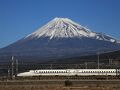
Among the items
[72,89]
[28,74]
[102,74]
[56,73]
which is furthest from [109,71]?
[72,89]

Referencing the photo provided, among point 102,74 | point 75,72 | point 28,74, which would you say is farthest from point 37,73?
point 102,74

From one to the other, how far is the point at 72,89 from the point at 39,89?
4.55 metres

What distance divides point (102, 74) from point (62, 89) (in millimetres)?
50844

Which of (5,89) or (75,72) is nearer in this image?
(5,89)

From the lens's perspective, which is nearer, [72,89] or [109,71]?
[72,89]

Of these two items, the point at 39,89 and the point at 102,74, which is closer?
the point at 39,89

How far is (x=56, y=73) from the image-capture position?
117m

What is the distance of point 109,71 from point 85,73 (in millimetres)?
6359

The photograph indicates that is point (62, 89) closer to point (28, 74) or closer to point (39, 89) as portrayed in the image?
point (39, 89)

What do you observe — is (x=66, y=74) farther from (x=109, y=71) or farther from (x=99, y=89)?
(x=99, y=89)

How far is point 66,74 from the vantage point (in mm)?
115062

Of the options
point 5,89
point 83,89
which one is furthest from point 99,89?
point 5,89

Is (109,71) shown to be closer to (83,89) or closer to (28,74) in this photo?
(28,74)

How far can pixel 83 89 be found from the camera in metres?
61.2
